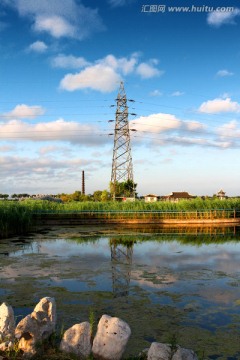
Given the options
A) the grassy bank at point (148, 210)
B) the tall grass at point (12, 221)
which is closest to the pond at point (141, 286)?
the tall grass at point (12, 221)

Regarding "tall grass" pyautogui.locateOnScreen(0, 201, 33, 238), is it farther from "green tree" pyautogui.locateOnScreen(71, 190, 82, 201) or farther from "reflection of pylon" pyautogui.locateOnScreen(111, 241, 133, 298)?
"green tree" pyautogui.locateOnScreen(71, 190, 82, 201)

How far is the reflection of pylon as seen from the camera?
7.23m

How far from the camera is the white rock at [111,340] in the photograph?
3807mm

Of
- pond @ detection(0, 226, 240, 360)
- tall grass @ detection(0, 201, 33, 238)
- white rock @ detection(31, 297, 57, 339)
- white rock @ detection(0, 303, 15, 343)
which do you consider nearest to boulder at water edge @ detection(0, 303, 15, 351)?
white rock @ detection(0, 303, 15, 343)

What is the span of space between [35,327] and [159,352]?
1385 millimetres

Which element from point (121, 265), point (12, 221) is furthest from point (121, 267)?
point (12, 221)

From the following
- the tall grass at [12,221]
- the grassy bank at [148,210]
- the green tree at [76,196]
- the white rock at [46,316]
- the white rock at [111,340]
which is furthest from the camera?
the green tree at [76,196]

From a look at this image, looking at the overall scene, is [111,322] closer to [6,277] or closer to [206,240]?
[6,277]

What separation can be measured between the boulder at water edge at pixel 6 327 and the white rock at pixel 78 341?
1.85 ft

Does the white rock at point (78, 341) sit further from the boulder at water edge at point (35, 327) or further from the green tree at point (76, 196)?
the green tree at point (76, 196)

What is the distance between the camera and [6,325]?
4.07m

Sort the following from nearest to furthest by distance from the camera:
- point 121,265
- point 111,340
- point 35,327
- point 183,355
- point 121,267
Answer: point 183,355, point 111,340, point 35,327, point 121,267, point 121,265

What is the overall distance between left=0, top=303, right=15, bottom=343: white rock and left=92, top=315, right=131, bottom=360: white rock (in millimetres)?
932

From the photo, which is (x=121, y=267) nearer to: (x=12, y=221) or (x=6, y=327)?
(x=6, y=327)
